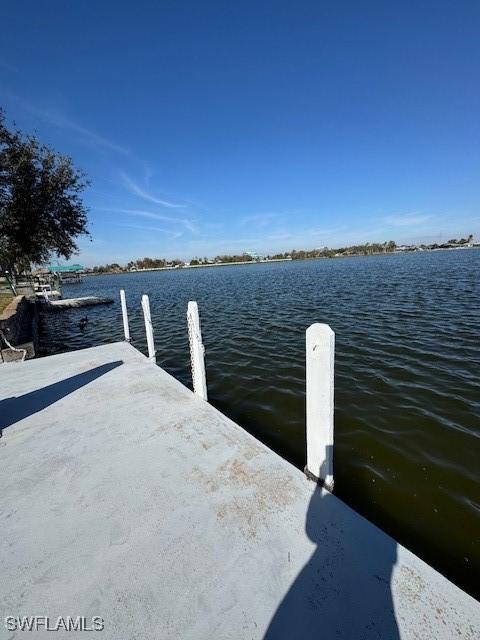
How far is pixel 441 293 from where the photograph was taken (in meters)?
15.3

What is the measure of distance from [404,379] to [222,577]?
17.4 feet

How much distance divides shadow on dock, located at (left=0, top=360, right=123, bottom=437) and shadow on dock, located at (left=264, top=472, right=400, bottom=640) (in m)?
4.10

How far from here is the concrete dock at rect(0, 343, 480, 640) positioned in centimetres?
167

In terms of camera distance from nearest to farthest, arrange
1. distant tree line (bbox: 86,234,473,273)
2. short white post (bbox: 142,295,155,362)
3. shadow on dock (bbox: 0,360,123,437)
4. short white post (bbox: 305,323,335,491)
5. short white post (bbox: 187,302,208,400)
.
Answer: short white post (bbox: 305,323,335,491) → shadow on dock (bbox: 0,360,123,437) → short white post (bbox: 187,302,208,400) → short white post (bbox: 142,295,155,362) → distant tree line (bbox: 86,234,473,273)

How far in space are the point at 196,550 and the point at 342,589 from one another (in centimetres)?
98

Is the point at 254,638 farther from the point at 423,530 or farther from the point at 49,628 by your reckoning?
the point at 423,530

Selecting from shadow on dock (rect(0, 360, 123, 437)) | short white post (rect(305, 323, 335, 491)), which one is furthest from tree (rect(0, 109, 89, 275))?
short white post (rect(305, 323, 335, 491))

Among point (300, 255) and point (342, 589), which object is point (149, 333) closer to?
point (342, 589)

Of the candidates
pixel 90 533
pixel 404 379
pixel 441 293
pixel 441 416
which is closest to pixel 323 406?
pixel 90 533

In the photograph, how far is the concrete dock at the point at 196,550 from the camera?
5.48 feet

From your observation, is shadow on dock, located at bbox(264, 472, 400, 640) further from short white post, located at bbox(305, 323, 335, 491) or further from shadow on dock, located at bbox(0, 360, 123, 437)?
shadow on dock, located at bbox(0, 360, 123, 437)

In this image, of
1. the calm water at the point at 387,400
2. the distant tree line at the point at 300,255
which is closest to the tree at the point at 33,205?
the calm water at the point at 387,400

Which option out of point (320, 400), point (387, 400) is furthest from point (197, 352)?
point (387, 400)

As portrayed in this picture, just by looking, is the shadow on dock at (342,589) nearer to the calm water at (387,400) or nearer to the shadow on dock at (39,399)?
the calm water at (387,400)
